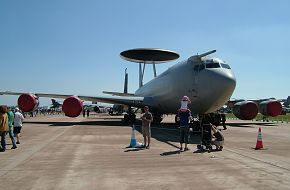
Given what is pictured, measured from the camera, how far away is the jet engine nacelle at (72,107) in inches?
989

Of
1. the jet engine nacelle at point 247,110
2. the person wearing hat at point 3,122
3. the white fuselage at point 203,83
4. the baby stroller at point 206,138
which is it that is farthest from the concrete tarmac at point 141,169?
the jet engine nacelle at point 247,110

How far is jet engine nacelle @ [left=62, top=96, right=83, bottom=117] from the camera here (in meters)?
25.1

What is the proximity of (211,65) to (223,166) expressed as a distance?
37.6ft

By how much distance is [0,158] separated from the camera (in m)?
9.95

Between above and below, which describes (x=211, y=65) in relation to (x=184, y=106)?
above

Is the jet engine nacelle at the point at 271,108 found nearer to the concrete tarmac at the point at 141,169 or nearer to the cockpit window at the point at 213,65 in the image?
the cockpit window at the point at 213,65

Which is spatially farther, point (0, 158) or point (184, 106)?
point (184, 106)

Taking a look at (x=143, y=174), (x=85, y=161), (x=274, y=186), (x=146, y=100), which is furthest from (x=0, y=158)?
(x=146, y=100)

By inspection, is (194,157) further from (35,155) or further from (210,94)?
(210,94)

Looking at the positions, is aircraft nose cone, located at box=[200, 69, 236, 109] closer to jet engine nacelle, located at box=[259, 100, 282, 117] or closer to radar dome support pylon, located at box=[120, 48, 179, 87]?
jet engine nacelle, located at box=[259, 100, 282, 117]

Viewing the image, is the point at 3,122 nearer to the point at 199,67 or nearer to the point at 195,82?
the point at 195,82

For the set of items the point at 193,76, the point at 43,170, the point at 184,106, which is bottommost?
the point at 43,170

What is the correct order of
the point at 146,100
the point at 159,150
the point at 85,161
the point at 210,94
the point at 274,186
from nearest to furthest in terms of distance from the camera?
the point at 274,186
the point at 85,161
the point at 159,150
the point at 210,94
the point at 146,100

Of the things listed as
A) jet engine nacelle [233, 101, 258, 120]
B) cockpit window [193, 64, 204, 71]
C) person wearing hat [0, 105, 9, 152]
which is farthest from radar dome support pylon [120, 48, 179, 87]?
person wearing hat [0, 105, 9, 152]
